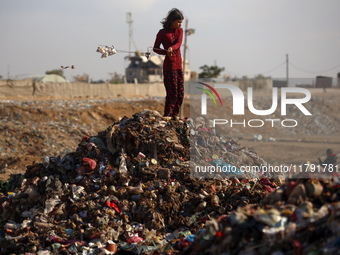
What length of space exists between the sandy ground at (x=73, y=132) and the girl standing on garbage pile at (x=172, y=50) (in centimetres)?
450

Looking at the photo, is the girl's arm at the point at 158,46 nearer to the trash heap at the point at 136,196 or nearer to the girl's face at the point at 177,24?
the girl's face at the point at 177,24

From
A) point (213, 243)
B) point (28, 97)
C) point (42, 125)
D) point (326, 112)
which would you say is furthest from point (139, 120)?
point (326, 112)

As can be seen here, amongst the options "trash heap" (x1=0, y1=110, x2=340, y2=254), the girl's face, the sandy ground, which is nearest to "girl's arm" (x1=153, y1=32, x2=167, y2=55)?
the girl's face

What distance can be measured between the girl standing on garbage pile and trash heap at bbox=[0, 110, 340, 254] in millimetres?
497

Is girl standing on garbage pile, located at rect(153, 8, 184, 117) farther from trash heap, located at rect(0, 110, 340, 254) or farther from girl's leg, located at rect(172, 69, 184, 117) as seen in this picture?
trash heap, located at rect(0, 110, 340, 254)

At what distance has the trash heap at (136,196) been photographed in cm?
424

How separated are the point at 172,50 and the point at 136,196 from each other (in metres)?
2.05

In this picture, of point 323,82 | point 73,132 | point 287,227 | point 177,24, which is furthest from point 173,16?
point 323,82

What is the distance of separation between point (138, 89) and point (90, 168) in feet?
77.2

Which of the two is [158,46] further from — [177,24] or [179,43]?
[177,24]

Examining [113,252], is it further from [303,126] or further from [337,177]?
[303,126]

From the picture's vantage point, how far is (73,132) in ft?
44.5

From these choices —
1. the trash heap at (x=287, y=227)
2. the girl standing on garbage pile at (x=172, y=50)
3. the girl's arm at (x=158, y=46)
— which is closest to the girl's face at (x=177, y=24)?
the girl standing on garbage pile at (x=172, y=50)

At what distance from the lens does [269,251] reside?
315cm
